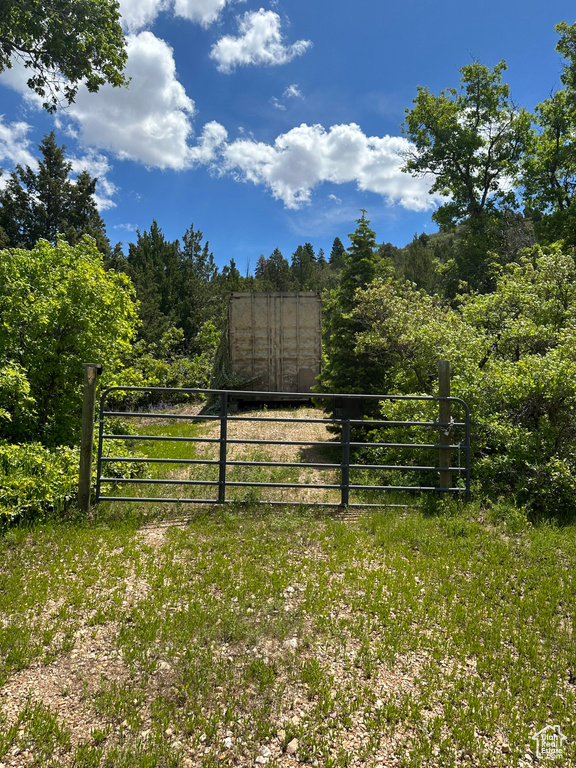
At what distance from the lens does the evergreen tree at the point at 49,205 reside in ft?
99.2

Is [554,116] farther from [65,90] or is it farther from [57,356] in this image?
[57,356]

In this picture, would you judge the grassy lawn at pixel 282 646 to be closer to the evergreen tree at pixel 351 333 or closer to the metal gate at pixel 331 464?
the metal gate at pixel 331 464

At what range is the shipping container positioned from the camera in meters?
17.1

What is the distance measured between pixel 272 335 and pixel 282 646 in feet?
46.7

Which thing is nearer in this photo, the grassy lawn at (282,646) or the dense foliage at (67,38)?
the grassy lawn at (282,646)

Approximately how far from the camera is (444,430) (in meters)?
6.56

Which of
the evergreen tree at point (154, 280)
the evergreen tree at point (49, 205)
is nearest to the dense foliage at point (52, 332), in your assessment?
the evergreen tree at point (154, 280)

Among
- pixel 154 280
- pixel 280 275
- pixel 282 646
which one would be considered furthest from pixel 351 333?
pixel 280 275

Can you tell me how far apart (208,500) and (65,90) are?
459 inches

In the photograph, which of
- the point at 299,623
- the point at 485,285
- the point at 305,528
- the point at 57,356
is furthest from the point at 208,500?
the point at 485,285

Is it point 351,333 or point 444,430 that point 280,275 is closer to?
point 351,333

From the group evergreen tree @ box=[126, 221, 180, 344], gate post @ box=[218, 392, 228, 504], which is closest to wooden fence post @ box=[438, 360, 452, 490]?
gate post @ box=[218, 392, 228, 504]

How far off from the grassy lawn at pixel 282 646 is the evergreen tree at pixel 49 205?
2862cm

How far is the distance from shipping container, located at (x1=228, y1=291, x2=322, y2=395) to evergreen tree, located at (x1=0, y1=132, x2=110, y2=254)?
16779mm
